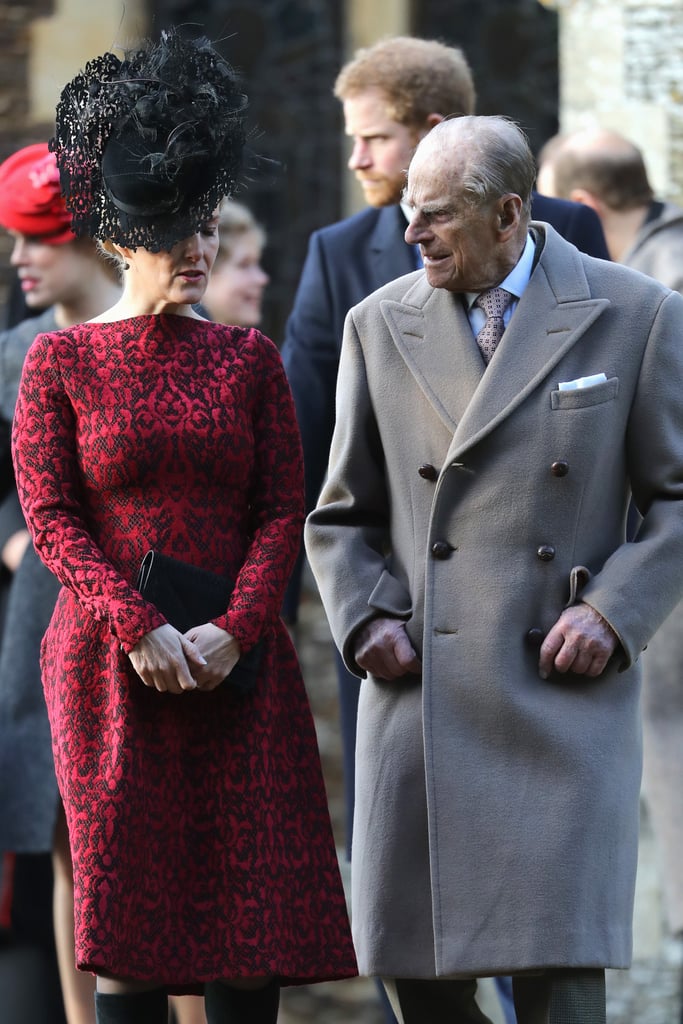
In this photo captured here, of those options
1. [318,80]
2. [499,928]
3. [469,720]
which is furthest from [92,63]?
[318,80]

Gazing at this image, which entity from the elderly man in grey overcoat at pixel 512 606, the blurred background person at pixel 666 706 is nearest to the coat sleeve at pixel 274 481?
the elderly man in grey overcoat at pixel 512 606

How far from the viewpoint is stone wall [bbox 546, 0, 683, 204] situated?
28.6ft

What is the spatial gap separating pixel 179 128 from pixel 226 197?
19 cm

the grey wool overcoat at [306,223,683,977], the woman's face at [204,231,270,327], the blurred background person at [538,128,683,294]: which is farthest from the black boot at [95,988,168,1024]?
the blurred background person at [538,128,683,294]

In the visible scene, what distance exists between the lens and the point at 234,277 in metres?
6.89

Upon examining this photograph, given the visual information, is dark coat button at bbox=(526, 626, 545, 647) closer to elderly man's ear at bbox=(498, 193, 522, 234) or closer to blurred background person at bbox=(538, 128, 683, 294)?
elderly man's ear at bbox=(498, 193, 522, 234)

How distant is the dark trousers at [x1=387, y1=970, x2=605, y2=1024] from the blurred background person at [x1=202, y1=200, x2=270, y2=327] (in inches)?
106

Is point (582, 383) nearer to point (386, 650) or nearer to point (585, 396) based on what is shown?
point (585, 396)

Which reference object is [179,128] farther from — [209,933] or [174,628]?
A: [209,933]

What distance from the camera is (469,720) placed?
4.51 metres

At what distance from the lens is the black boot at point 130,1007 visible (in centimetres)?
447

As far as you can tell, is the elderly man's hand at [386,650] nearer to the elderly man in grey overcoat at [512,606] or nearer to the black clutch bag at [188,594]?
the elderly man in grey overcoat at [512,606]

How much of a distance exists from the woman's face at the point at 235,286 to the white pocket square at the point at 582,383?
2.47 m

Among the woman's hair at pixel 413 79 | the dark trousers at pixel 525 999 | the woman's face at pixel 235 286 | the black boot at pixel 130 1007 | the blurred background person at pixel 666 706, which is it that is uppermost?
the woman's hair at pixel 413 79
